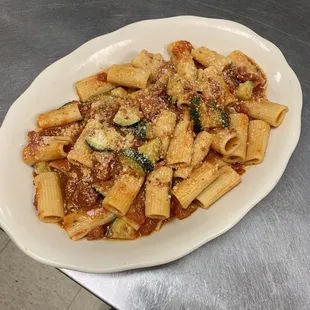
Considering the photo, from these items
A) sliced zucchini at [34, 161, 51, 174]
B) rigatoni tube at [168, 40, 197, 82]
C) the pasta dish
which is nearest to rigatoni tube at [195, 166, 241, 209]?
the pasta dish

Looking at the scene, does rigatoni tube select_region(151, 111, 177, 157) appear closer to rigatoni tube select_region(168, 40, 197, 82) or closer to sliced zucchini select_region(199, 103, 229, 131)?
sliced zucchini select_region(199, 103, 229, 131)

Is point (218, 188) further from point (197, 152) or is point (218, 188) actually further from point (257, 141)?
point (257, 141)

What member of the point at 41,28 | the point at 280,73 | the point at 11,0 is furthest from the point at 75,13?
the point at 280,73

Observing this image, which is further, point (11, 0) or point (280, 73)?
point (11, 0)

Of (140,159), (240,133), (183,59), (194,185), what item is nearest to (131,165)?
(140,159)

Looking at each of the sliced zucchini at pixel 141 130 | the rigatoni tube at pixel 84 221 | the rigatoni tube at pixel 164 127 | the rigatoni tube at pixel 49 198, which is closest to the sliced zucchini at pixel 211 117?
the rigatoni tube at pixel 164 127

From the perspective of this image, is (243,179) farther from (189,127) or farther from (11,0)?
(11,0)
